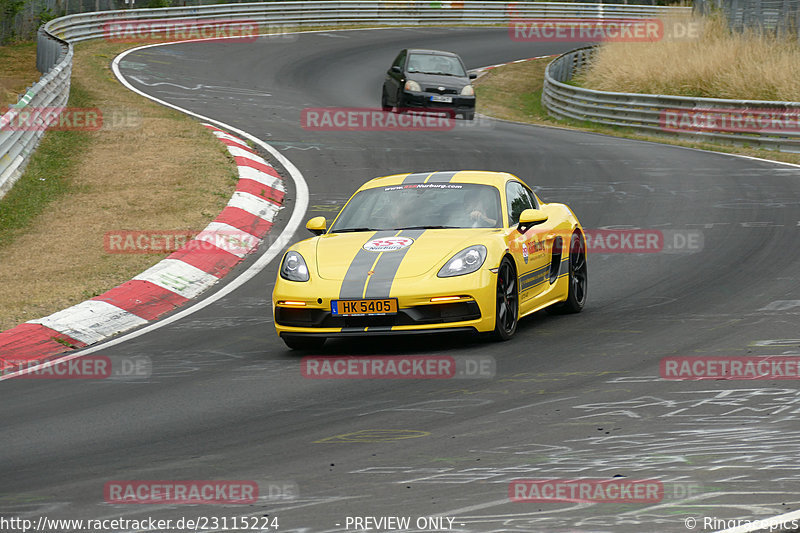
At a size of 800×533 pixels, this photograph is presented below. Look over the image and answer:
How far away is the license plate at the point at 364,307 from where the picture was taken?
8.55 metres

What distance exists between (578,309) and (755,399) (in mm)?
3571

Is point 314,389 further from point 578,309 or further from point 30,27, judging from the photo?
point 30,27

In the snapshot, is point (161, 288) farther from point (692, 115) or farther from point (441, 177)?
point (692, 115)

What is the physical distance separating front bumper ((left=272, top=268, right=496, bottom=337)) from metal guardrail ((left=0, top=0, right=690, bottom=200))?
11446mm

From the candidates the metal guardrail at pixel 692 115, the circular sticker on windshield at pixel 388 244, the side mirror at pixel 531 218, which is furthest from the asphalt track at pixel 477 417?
the metal guardrail at pixel 692 115

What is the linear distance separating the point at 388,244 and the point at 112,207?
21.1ft

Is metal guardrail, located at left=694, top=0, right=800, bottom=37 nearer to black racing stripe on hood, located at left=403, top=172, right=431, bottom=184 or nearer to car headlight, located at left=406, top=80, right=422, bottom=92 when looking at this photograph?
car headlight, located at left=406, top=80, right=422, bottom=92

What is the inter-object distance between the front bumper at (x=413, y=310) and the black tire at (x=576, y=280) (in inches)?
68.3

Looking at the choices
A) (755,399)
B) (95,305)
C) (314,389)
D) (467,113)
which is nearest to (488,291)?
(314,389)

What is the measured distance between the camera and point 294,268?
9.14 meters

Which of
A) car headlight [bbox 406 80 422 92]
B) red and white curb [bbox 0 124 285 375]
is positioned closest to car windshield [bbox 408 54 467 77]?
car headlight [bbox 406 80 422 92]

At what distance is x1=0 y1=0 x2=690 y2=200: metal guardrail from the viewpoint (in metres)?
27.7

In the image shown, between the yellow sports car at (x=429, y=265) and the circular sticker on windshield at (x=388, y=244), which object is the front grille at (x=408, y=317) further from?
the circular sticker on windshield at (x=388, y=244)

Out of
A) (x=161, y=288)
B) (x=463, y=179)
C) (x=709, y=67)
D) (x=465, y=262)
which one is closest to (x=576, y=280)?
(x=463, y=179)
